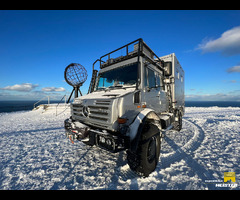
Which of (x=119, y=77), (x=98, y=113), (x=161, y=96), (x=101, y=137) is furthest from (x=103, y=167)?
(x=161, y=96)

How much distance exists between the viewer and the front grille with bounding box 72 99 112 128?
285 cm

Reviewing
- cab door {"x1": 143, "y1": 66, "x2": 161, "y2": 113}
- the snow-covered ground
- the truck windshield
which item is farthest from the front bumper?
the truck windshield

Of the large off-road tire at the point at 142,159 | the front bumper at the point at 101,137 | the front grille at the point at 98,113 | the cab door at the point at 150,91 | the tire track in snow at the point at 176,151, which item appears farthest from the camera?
the cab door at the point at 150,91

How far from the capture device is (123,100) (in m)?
2.95

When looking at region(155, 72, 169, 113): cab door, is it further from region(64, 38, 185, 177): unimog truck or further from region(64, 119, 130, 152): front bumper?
region(64, 119, 130, 152): front bumper

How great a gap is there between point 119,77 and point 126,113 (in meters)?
1.57

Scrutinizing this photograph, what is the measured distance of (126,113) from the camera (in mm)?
2996

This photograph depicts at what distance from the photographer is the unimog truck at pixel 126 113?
2711 mm

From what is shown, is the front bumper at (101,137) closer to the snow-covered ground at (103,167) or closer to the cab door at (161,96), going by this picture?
the snow-covered ground at (103,167)

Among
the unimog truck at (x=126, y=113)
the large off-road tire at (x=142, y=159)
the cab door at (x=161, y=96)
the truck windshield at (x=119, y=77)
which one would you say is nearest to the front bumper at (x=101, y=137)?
the unimog truck at (x=126, y=113)

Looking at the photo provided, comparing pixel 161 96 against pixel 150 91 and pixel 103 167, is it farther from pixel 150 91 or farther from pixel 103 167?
pixel 103 167

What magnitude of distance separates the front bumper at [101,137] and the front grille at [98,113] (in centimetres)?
22
